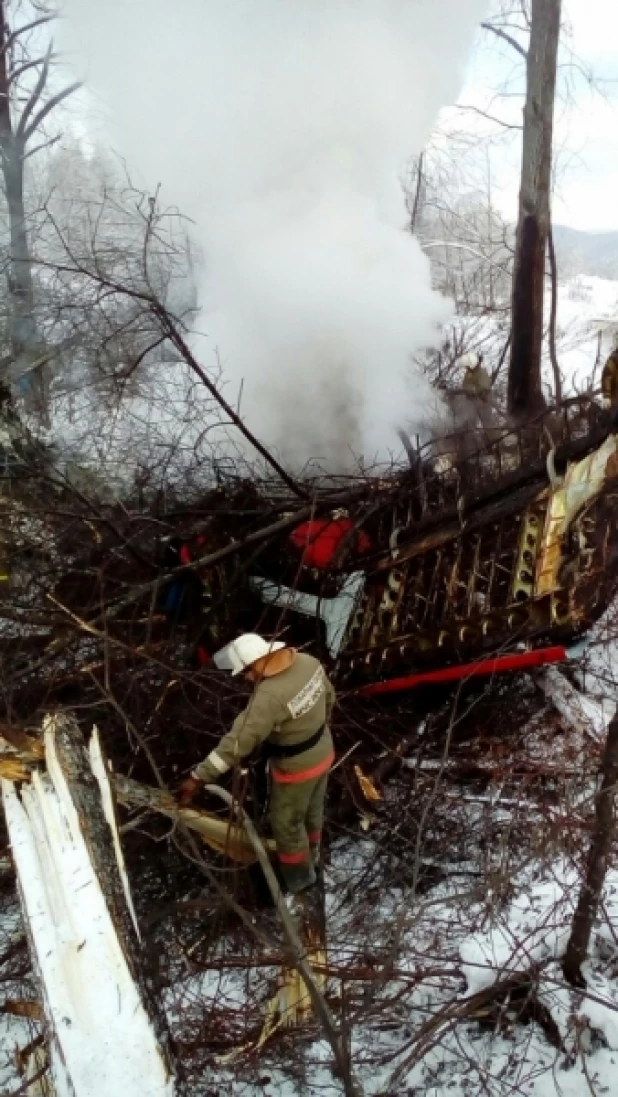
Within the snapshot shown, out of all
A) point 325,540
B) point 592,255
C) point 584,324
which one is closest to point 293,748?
point 325,540

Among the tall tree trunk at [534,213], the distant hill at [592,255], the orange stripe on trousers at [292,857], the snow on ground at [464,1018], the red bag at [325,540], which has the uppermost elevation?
the distant hill at [592,255]

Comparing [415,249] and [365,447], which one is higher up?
[415,249]

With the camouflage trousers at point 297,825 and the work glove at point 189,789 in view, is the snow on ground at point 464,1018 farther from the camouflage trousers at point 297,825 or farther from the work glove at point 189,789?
the work glove at point 189,789

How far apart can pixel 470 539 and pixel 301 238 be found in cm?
363

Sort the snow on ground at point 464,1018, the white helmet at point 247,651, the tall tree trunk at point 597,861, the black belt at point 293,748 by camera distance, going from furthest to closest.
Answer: the black belt at point 293,748
the white helmet at point 247,651
the snow on ground at point 464,1018
the tall tree trunk at point 597,861

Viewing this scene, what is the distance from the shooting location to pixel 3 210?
11773mm

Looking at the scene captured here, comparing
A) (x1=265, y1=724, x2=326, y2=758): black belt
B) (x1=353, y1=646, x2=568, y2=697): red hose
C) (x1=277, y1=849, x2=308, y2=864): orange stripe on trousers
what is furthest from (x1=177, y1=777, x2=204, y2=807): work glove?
(x1=353, y1=646, x2=568, y2=697): red hose

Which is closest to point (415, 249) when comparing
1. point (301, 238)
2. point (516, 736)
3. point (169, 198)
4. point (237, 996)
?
point (301, 238)

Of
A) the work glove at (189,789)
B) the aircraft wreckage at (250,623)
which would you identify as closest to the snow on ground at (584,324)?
the aircraft wreckage at (250,623)

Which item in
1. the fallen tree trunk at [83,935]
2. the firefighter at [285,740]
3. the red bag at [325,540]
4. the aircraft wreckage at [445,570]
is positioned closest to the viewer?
the fallen tree trunk at [83,935]

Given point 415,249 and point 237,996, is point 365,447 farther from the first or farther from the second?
point 237,996

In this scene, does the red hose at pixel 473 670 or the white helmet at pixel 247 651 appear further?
the red hose at pixel 473 670

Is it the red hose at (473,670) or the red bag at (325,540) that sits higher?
the red bag at (325,540)

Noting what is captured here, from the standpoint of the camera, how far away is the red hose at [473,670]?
4.35m
